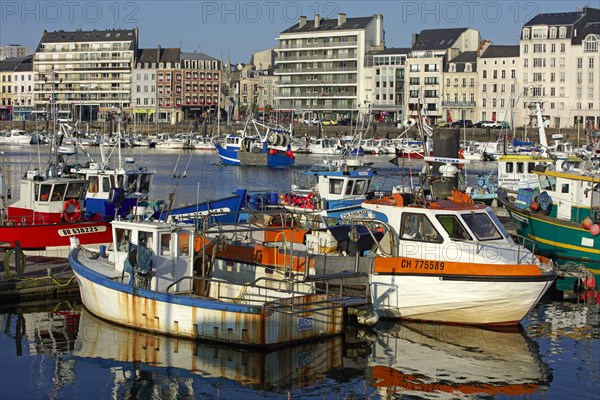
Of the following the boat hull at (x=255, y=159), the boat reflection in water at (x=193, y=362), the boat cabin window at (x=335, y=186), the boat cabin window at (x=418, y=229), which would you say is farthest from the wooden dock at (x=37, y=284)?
the boat hull at (x=255, y=159)

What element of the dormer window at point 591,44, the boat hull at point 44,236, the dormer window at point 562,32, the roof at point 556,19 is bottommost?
the boat hull at point 44,236

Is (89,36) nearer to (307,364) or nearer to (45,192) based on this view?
(45,192)

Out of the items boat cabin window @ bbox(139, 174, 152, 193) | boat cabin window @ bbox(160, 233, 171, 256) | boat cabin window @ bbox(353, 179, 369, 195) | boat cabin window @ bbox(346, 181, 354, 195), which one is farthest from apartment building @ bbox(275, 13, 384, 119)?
boat cabin window @ bbox(160, 233, 171, 256)

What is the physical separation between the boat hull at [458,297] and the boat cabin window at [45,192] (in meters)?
11.7

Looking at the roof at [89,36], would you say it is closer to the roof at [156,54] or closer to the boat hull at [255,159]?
the roof at [156,54]

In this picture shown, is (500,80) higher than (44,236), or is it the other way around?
(500,80)

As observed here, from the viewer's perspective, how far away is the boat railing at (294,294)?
19.0 meters

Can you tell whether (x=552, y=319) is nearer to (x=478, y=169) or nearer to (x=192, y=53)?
(x=478, y=169)

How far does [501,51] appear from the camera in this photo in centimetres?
11588

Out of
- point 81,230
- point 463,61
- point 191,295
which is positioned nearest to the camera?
point 191,295

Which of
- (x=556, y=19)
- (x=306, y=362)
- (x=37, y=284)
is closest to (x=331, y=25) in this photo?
(x=556, y=19)

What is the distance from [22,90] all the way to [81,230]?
137188 millimetres

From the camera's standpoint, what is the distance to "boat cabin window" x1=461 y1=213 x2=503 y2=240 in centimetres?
2164

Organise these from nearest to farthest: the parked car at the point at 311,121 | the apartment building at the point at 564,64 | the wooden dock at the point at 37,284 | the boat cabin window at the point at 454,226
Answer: the boat cabin window at the point at 454,226 < the wooden dock at the point at 37,284 < the apartment building at the point at 564,64 < the parked car at the point at 311,121
